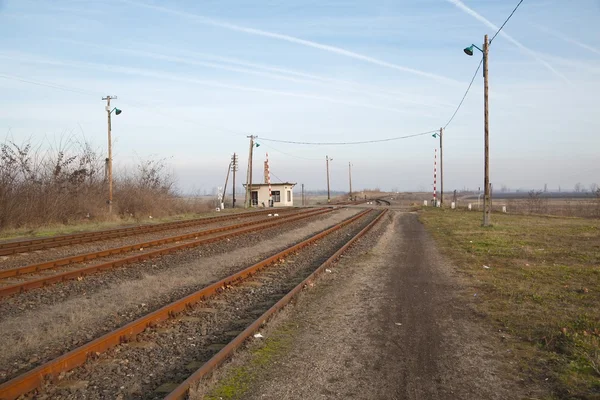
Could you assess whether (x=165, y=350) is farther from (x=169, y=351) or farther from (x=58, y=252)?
(x=58, y=252)

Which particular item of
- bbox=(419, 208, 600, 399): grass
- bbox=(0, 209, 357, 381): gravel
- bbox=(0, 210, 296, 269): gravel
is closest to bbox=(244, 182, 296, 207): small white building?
bbox=(0, 210, 296, 269): gravel

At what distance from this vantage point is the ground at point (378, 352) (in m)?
4.42

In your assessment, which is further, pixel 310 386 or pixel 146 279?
pixel 146 279

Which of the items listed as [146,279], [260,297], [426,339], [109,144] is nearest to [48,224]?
[109,144]

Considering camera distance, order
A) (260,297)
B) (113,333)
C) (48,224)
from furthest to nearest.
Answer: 1. (48,224)
2. (260,297)
3. (113,333)

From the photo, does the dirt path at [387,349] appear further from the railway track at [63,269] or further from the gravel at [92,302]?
the railway track at [63,269]

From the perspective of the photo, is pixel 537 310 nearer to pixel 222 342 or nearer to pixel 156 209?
pixel 222 342

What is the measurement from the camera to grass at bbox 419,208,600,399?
492 centimetres

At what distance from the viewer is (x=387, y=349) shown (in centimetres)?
557

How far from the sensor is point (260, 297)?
8.35m

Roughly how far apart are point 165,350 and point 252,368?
1.23 metres

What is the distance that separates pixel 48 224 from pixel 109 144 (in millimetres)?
7602

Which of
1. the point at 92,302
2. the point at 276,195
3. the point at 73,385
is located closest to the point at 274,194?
the point at 276,195

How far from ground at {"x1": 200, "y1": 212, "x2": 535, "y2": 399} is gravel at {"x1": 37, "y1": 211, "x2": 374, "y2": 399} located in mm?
558
